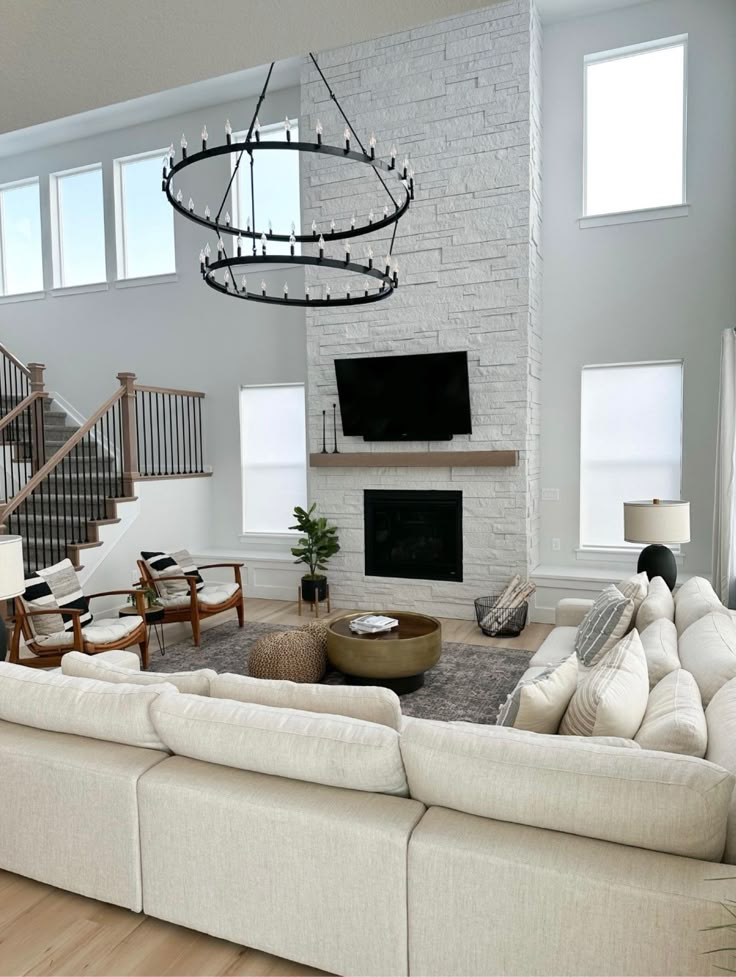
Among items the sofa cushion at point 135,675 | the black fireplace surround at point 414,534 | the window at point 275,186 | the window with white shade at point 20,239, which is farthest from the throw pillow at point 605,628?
the window with white shade at point 20,239

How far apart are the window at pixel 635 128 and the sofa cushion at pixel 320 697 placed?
5.56 meters

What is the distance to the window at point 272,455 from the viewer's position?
7.57 meters

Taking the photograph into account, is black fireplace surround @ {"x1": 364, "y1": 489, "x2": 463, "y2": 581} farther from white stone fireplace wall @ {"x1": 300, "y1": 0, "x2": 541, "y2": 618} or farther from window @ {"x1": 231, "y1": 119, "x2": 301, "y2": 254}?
window @ {"x1": 231, "y1": 119, "x2": 301, "y2": 254}

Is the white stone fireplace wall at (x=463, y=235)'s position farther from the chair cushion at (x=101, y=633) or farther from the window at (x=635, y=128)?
the chair cushion at (x=101, y=633)

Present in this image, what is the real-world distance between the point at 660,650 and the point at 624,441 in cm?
387

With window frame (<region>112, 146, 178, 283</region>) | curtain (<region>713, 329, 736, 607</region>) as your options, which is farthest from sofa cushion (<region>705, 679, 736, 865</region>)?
window frame (<region>112, 146, 178, 283</region>)

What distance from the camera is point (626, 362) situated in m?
6.22

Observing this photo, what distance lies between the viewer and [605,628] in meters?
3.54

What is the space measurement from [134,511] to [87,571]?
2.52 feet

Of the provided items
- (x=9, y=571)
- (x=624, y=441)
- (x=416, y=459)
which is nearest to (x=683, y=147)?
(x=624, y=441)

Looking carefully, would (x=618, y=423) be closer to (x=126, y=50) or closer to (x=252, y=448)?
(x=252, y=448)

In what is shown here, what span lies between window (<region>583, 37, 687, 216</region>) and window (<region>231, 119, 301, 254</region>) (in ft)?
9.76

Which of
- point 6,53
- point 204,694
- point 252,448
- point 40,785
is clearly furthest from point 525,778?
point 252,448

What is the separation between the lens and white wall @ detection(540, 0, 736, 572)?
229 inches
